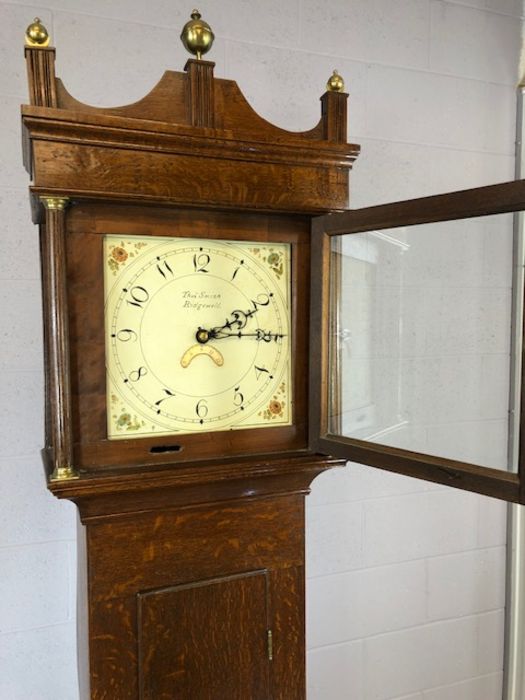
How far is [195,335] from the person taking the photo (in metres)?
0.96

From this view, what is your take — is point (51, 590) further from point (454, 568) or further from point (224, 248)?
point (454, 568)

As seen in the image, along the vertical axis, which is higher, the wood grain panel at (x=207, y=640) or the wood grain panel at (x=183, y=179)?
the wood grain panel at (x=183, y=179)

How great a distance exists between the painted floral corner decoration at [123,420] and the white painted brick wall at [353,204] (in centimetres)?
42

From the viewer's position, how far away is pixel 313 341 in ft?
3.34

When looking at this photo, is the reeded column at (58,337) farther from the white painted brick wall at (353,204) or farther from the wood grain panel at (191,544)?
the white painted brick wall at (353,204)

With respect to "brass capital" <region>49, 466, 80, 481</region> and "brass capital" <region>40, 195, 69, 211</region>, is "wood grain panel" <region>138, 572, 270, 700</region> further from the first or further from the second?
"brass capital" <region>40, 195, 69, 211</region>

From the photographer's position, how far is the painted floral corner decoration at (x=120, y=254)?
2.95 feet

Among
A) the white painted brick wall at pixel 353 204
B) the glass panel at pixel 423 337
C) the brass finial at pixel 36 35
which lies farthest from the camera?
the white painted brick wall at pixel 353 204

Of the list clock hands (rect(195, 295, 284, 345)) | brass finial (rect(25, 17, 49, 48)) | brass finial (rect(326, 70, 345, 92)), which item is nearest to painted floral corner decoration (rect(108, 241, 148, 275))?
clock hands (rect(195, 295, 284, 345))

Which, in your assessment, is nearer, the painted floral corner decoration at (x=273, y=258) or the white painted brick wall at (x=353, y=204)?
the painted floral corner decoration at (x=273, y=258)

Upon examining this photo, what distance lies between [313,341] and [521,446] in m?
0.36

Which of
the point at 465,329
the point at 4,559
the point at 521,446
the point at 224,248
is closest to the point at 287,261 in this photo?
the point at 224,248

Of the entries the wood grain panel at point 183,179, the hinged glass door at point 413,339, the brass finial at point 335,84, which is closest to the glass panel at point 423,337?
the hinged glass door at point 413,339

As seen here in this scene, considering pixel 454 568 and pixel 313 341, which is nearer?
pixel 313 341
